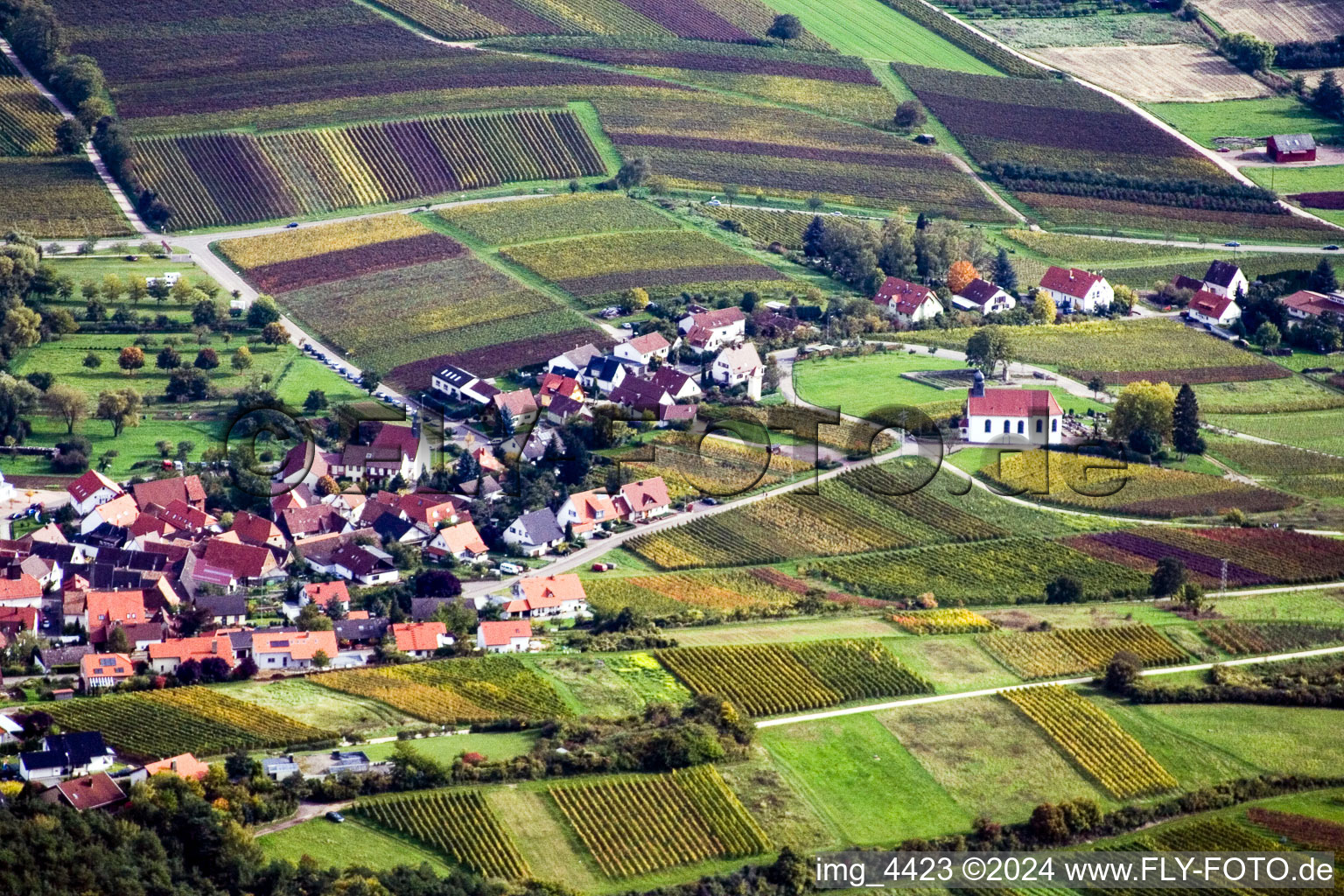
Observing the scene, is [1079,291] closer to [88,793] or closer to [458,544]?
[458,544]

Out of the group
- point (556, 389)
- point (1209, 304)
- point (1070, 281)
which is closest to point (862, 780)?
point (556, 389)

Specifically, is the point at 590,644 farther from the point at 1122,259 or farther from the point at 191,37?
the point at 191,37

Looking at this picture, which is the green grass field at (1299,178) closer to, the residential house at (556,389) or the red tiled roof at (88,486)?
Answer: the residential house at (556,389)

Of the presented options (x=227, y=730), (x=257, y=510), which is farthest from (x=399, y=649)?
(x=257, y=510)

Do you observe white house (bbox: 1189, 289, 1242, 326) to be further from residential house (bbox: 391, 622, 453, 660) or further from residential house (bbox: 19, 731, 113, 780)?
residential house (bbox: 19, 731, 113, 780)

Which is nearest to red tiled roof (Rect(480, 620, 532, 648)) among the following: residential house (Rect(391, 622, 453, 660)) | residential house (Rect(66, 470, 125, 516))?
residential house (Rect(391, 622, 453, 660))

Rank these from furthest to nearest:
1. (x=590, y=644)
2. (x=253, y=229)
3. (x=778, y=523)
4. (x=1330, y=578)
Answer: (x=253, y=229), (x=778, y=523), (x=1330, y=578), (x=590, y=644)

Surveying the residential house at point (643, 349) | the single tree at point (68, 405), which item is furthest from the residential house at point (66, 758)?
the residential house at point (643, 349)
